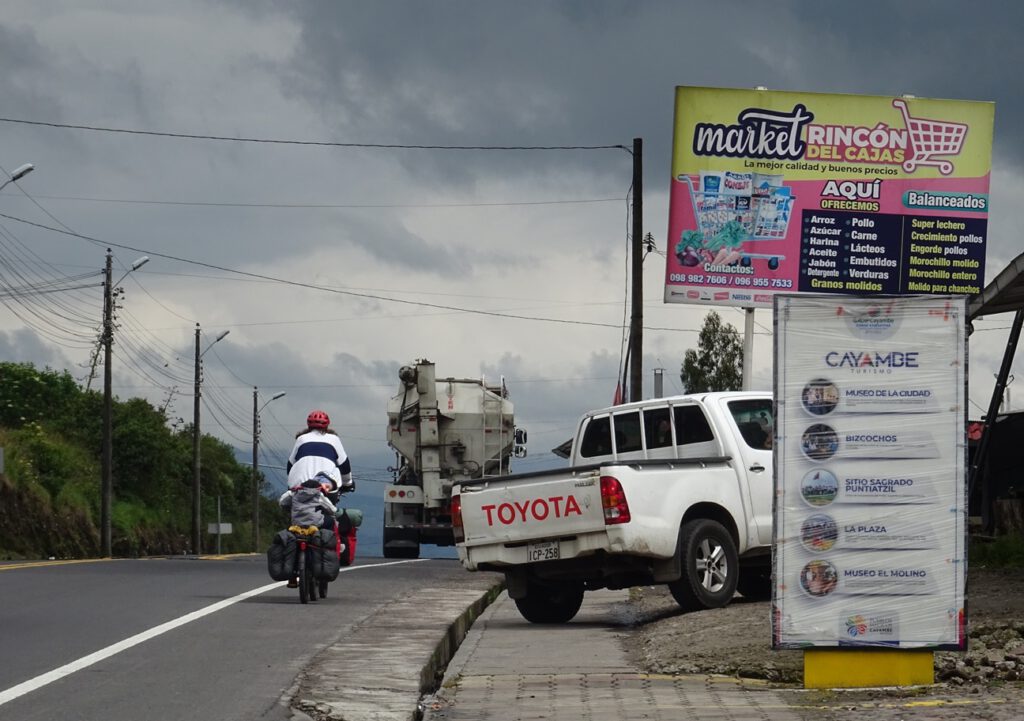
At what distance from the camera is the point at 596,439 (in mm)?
16016

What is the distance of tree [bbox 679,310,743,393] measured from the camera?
55656mm

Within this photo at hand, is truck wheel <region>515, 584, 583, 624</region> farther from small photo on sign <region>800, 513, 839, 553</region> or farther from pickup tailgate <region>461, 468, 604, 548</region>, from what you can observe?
small photo on sign <region>800, 513, 839, 553</region>

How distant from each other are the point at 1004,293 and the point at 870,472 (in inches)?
331

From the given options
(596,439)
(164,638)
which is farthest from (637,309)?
(164,638)

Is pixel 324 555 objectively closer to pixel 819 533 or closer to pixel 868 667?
pixel 819 533

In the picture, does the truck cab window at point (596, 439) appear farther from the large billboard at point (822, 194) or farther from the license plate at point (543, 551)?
the large billboard at point (822, 194)

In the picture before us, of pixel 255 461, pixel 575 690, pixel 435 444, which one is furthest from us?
pixel 255 461

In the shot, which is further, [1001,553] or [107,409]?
[107,409]

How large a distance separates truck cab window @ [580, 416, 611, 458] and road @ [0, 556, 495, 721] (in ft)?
7.55

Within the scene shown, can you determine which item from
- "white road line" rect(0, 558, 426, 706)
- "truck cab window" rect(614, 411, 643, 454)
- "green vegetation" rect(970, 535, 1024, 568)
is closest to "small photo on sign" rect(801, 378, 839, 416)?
"white road line" rect(0, 558, 426, 706)

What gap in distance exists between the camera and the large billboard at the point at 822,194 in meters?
24.7

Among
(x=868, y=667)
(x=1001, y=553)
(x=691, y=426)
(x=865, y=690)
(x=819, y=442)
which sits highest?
(x=691, y=426)

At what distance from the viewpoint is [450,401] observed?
35.5 meters

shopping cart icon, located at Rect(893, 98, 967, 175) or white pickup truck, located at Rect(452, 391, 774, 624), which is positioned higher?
shopping cart icon, located at Rect(893, 98, 967, 175)
